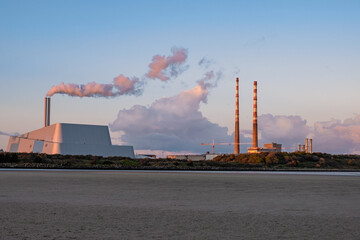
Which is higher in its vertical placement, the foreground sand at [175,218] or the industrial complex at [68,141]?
the industrial complex at [68,141]

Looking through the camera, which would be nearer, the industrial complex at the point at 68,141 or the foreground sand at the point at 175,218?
the foreground sand at the point at 175,218


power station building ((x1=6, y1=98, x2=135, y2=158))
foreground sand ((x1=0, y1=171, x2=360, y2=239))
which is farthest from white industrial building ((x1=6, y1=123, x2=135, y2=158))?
foreground sand ((x1=0, y1=171, x2=360, y2=239))

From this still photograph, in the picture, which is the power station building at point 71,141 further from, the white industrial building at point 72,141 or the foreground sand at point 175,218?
the foreground sand at point 175,218

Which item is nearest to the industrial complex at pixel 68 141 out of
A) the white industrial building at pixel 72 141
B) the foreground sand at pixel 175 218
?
the white industrial building at pixel 72 141

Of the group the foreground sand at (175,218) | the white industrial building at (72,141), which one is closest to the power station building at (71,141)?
the white industrial building at (72,141)

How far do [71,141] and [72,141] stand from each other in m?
0.20

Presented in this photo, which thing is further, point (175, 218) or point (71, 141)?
point (71, 141)

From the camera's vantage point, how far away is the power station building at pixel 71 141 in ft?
274

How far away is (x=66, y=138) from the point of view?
84.3m

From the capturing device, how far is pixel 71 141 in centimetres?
8488

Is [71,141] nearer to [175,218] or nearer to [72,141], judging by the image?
[72,141]

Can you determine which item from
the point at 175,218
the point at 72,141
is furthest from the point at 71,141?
the point at 175,218

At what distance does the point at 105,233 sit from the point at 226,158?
246 feet

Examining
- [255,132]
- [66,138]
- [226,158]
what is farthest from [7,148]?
[255,132]
